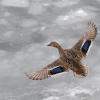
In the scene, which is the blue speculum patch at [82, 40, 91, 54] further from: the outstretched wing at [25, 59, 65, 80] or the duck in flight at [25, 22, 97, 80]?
the outstretched wing at [25, 59, 65, 80]

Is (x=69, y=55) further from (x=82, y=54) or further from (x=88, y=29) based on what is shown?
(x=88, y=29)

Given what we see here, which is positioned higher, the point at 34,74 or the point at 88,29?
the point at 88,29

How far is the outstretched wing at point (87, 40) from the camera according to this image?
32.2 m

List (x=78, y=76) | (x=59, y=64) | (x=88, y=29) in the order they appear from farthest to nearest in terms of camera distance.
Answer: (x=88, y=29) → (x=59, y=64) → (x=78, y=76)

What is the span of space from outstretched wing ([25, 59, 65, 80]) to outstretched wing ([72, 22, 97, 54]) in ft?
5.65

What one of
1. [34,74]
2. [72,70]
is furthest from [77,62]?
[34,74]

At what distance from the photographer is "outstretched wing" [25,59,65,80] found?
3009 centimetres

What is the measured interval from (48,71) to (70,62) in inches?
61.4

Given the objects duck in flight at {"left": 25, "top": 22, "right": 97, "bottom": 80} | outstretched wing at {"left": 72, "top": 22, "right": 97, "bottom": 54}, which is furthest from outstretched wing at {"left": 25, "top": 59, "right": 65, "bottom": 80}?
outstretched wing at {"left": 72, "top": 22, "right": 97, "bottom": 54}

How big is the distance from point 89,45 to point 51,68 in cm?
297

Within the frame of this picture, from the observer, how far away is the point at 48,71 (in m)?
31.4

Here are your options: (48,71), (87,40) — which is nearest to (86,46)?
(87,40)

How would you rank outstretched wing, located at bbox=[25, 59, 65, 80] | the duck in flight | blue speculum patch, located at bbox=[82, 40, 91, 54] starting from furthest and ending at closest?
blue speculum patch, located at bbox=[82, 40, 91, 54] → the duck in flight → outstretched wing, located at bbox=[25, 59, 65, 80]

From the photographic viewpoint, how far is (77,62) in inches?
1234
